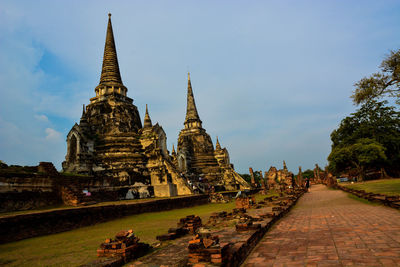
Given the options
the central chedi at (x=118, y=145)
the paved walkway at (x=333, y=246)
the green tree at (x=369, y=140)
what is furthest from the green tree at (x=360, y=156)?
the paved walkway at (x=333, y=246)

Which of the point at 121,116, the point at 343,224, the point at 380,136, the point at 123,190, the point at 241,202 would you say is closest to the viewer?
the point at 343,224

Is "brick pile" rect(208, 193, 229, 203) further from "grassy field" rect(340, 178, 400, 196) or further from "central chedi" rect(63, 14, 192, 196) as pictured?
"grassy field" rect(340, 178, 400, 196)

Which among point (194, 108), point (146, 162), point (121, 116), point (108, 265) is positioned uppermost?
point (194, 108)

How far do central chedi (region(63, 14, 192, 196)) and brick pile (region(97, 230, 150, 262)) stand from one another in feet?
48.1

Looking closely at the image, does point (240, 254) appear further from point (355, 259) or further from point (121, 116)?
point (121, 116)

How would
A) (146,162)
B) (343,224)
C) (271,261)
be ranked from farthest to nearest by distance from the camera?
(146,162), (343,224), (271,261)

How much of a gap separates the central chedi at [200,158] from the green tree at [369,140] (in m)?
13.5

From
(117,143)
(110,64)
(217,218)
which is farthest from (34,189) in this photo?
(110,64)

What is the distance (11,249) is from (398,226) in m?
8.55

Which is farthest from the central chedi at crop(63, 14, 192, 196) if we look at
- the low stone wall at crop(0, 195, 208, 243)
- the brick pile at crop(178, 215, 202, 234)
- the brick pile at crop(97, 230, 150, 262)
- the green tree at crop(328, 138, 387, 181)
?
the green tree at crop(328, 138, 387, 181)

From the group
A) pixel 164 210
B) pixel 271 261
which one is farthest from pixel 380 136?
pixel 271 261

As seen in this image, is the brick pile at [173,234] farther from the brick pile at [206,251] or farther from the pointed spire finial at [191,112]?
the pointed spire finial at [191,112]

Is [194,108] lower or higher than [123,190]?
higher

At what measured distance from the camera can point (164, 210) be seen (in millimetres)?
13180
